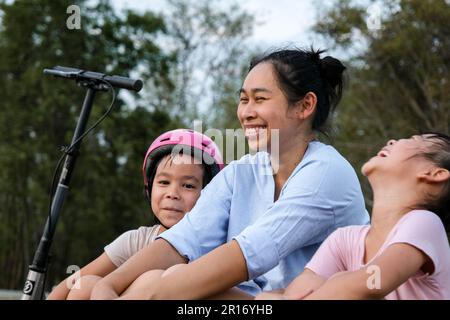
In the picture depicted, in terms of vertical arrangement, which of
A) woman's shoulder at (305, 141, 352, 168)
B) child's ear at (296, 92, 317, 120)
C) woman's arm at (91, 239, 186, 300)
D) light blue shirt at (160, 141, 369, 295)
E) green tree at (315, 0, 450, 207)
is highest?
green tree at (315, 0, 450, 207)

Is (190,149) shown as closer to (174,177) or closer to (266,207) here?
(174,177)

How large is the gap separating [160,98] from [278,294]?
54.0 ft

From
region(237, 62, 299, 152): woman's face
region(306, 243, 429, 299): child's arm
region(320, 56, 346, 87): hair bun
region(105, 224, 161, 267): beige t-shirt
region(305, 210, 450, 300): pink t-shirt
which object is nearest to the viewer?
region(306, 243, 429, 299): child's arm

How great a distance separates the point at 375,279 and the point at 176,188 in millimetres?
1550

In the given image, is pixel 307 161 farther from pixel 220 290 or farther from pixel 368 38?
pixel 368 38

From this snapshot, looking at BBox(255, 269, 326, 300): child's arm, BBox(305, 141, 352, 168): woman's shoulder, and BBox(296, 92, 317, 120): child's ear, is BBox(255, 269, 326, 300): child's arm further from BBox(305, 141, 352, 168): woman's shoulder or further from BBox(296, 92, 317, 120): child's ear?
BBox(296, 92, 317, 120): child's ear

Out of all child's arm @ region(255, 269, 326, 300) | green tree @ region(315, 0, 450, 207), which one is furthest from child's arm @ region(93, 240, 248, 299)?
green tree @ region(315, 0, 450, 207)

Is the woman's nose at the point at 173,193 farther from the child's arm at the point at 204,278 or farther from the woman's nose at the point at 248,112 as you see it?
the child's arm at the point at 204,278

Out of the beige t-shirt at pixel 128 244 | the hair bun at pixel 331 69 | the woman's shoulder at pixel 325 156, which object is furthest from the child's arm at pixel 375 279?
the beige t-shirt at pixel 128 244

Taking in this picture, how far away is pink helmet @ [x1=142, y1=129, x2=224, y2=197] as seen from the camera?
317 centimetres

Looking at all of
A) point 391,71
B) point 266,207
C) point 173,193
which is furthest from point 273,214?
point 391,71

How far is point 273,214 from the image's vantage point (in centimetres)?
211

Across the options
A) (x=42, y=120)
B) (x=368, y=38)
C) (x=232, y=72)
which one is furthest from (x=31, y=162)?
(x=368, y=38)

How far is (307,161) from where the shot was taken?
2.29 m
